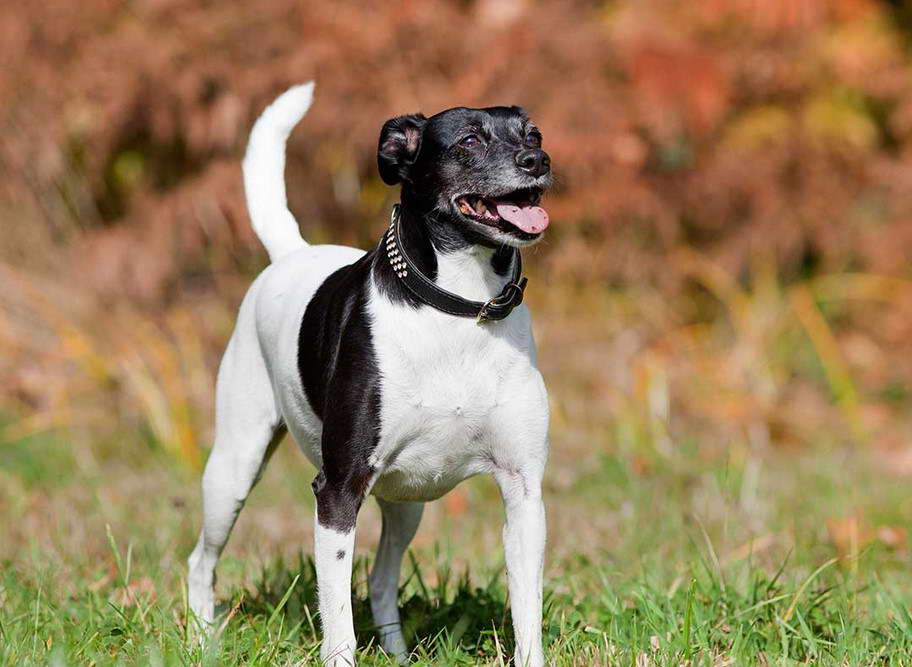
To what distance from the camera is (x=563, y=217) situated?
885 cm

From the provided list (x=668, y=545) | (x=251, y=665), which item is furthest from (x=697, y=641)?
(x=668, y=545)

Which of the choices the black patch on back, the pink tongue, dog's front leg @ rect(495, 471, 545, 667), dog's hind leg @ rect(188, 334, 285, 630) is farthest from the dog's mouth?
dog's hind leg @ rect(188, 334, 285, 630)

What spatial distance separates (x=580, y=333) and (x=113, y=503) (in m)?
3.82

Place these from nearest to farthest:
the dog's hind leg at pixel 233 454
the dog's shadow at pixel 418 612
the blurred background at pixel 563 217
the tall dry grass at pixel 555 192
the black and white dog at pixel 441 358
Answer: the black and white dog at pixel 441 358, the dog's shadow at pixel 418 612, the dog's hind leg at pixel 233 454, the blurred background at pixel 563 217, the tall dry grass at pixel 555 192

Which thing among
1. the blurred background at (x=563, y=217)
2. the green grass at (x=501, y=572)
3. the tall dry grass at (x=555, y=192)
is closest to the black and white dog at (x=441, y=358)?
the green grass at (x=501, y=572)

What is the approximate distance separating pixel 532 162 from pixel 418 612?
1.54 metres

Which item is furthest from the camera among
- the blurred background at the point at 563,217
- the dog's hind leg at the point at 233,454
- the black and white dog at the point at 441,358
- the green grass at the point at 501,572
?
the blurred background at the point at 563,217

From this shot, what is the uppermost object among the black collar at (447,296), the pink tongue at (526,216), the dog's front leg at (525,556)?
the pink tongue at (526,216)

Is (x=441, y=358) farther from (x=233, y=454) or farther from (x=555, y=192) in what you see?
(x=555, y=192)

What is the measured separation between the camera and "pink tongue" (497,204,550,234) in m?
2.97

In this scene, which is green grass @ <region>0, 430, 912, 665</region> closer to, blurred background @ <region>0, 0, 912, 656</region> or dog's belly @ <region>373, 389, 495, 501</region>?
blurred background @ <region>0, 0, 912, 656</region>

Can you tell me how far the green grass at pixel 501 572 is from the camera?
3.25 m

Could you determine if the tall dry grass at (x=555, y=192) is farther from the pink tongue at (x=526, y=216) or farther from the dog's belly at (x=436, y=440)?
the pink tongue at (x=526, y=216)

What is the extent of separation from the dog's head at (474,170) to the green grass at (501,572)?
3.53 feet
